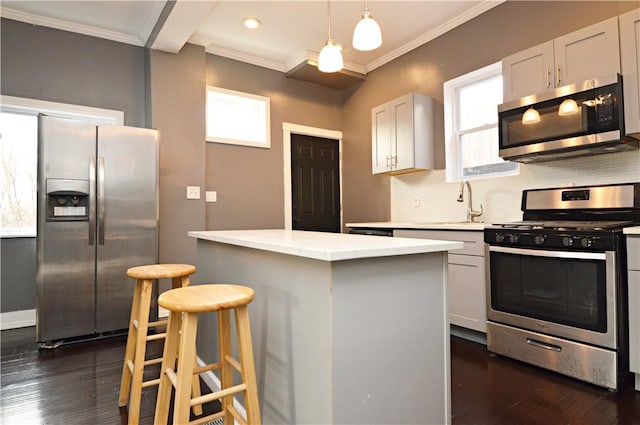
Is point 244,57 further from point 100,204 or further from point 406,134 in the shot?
point 100,204

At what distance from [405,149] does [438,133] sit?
0.40m

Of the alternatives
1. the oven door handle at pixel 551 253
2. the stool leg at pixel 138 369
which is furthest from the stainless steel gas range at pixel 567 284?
the stool leg at pixel 138 369

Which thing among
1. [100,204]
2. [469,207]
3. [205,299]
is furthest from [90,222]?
[469,207]

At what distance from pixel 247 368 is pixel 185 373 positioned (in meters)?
0.22

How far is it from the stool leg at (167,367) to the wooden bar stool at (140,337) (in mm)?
319

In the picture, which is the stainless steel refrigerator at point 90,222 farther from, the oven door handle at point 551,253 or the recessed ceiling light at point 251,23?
the oven door handle at point 551,253

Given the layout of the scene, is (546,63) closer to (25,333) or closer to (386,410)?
(386,410)

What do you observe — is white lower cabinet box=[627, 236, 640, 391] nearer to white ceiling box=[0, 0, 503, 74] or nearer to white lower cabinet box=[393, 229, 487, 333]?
white lower cabinet box=[393, 229, 487, 333]

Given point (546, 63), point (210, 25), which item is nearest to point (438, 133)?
point (546, 63)

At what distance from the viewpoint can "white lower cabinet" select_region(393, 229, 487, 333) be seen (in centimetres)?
277

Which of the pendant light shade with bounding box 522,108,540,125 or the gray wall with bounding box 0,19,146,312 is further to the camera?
the gray wall with bounding box 0,19,146,312

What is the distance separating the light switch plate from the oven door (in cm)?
289

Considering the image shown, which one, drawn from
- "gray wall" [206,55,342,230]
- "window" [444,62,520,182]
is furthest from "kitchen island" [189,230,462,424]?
"gray wall" [206,55,342,230]

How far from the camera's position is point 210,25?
145 inches
